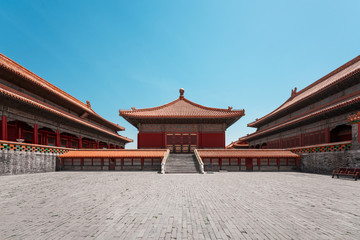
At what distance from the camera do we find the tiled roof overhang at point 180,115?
2291cm

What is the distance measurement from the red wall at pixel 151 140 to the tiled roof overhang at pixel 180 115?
5.65ft

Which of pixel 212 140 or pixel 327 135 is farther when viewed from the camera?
pixel 212 140

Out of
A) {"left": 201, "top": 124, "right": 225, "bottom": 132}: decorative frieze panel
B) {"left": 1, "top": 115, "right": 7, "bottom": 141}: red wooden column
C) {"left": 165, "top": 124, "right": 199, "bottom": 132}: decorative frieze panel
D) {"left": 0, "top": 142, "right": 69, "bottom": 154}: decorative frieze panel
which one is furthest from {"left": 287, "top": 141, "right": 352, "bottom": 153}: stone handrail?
{"left": 1, "top": 115, "right": 7, "bottom": 141}: red wooden column

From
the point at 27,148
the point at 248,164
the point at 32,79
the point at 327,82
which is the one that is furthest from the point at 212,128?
the point at 32,79

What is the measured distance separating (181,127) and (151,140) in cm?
398

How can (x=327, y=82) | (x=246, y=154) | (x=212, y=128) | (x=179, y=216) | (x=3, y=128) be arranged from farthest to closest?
1. (x=212, y=128)
2. (x=327, y=82)
3. (x=246, y=154)
4. (x=3, y=128)
5. (x=179, y=216)

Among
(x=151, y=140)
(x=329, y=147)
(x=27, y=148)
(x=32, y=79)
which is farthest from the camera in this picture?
(x=151, y=140)

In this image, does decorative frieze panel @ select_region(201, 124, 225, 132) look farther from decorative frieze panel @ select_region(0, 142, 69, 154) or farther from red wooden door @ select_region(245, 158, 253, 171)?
decorative frieze panel @ select_region(0, 142, 69, 154)

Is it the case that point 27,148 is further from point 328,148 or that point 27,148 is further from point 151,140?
point 328,148

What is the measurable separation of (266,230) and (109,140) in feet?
103

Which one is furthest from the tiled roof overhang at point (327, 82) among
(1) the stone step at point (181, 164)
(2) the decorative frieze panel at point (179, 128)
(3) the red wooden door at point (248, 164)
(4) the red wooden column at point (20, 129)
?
(4) the red wooden column at point (20, 129)

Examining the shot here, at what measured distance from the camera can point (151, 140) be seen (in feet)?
77.8

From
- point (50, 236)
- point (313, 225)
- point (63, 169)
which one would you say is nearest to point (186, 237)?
point (50, 236)

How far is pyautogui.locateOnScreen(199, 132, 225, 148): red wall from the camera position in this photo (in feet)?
77.4
